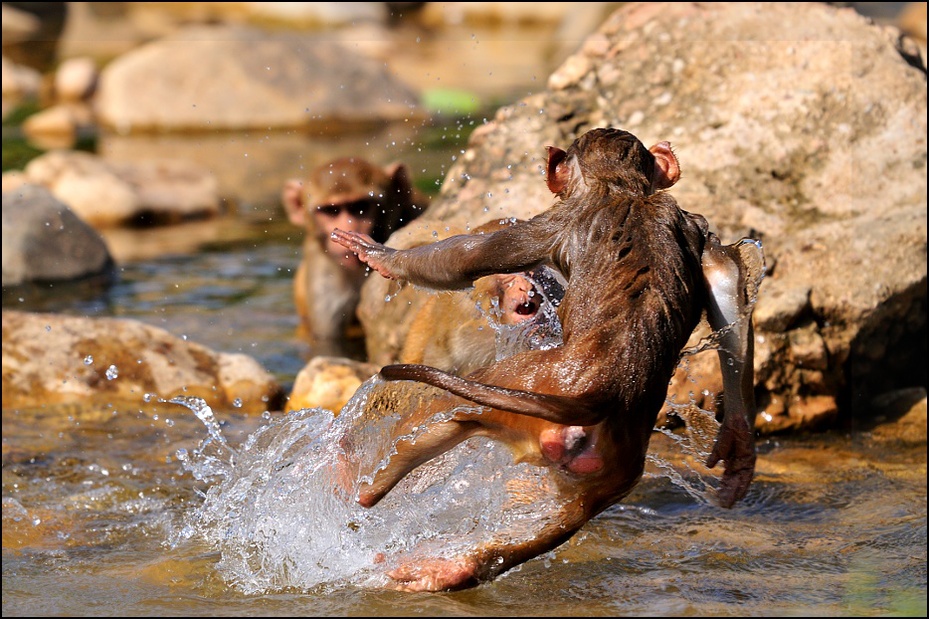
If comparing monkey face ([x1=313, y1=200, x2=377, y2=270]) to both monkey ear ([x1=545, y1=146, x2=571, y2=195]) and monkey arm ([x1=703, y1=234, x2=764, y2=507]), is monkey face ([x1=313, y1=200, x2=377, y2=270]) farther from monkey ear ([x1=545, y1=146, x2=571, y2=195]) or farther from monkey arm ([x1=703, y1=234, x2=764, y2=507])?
monkey arm ([x1=703, y1=234, x2=764, y2=507])

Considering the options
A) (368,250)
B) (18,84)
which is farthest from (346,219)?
(18,84)

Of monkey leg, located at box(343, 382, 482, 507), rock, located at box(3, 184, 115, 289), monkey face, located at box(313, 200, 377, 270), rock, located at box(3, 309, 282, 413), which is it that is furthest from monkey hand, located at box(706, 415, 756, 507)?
rock, located at box(3, 184, 115, 289)

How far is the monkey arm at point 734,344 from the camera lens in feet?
12.0

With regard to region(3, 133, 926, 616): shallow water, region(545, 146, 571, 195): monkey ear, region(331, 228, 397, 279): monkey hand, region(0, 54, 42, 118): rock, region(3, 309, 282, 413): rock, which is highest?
region(0, 54, 42, 118): rock

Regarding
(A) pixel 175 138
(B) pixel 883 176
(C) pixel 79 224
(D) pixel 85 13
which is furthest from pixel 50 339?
(D) pixel 85 13

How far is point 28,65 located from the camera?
18.7 meters

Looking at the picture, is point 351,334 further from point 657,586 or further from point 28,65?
point 28,65

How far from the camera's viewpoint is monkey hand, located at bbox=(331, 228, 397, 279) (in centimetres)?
394

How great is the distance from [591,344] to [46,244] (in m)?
6.55

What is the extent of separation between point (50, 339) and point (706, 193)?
130 inches

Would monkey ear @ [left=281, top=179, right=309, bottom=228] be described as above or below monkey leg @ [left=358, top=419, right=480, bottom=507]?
above

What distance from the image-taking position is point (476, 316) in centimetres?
465

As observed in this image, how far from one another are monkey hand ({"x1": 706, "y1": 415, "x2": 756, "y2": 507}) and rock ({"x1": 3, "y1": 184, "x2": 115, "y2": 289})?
6.19 metres

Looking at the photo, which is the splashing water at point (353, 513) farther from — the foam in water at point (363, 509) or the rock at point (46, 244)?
the rock at point (46, 244)
